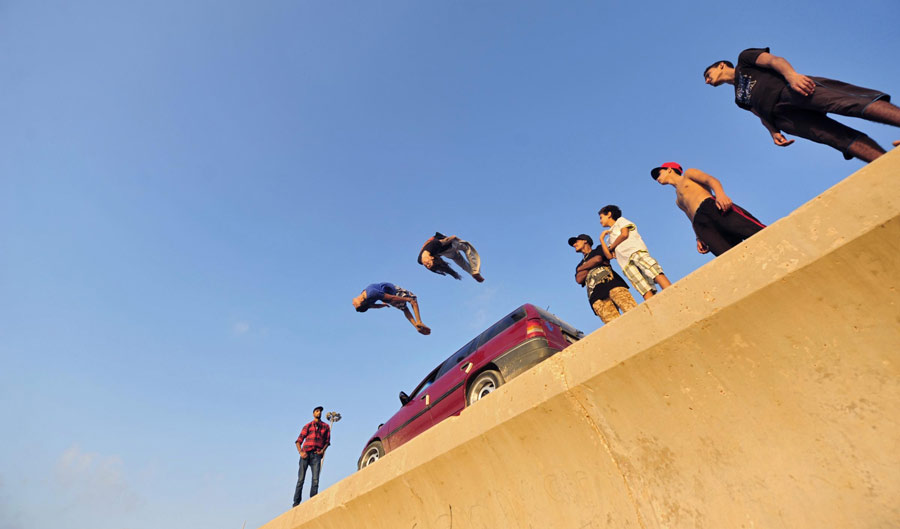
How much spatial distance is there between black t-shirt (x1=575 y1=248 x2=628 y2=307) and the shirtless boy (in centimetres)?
85

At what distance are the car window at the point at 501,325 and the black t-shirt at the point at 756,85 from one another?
2887 millimetres

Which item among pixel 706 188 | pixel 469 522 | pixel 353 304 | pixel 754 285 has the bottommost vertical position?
pixel 469 522

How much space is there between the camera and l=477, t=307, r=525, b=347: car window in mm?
5034

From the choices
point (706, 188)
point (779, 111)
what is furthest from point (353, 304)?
point (779, 111)

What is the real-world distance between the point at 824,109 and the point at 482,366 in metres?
3.63

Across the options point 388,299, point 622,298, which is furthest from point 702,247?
point 388,299

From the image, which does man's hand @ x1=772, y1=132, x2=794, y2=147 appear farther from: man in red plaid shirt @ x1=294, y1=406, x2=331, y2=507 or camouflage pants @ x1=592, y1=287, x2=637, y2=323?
man in red plaid shirt @ x1=294, y1=406, x2=331, y2=507

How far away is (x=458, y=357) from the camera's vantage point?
19.4 ft

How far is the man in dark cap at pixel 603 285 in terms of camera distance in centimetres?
409

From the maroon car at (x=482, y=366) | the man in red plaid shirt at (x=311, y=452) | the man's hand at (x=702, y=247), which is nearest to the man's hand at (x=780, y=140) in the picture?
the man's hand at (x=702, y=247)

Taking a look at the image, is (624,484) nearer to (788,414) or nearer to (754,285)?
(788,414)

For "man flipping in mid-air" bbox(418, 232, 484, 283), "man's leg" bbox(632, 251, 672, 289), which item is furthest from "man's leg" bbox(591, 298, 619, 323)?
"man flipping in mid-air" bbox(418, 232, 484, 283)

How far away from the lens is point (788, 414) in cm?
190

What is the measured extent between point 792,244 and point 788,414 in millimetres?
761
